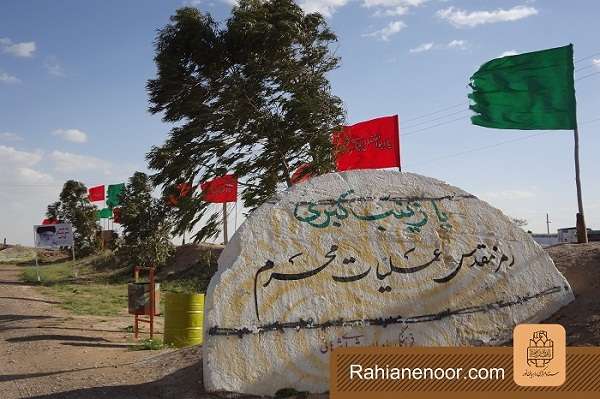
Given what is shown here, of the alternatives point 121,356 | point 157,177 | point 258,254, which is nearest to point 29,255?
point 157,177

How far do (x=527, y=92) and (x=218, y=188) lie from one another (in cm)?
770

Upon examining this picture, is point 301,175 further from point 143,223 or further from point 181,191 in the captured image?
point 143,223

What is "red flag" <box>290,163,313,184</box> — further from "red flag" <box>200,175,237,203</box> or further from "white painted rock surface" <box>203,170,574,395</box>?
"white painted rock surface" <box>203,170,574,395</box>

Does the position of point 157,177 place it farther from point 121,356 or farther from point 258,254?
point 258,254

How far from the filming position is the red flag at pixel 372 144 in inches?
615

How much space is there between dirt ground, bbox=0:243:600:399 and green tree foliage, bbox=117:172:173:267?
23.0 ft

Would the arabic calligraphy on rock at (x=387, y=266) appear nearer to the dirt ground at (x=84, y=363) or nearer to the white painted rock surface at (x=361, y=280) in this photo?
the white painted rock surface at (x=361, y=280)

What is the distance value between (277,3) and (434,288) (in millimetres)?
10103

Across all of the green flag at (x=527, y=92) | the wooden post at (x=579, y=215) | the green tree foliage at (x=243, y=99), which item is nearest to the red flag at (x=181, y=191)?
the green tree foliage at (x=243, y=99)

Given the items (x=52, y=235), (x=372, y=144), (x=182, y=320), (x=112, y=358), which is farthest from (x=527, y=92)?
(x=52, y=235)

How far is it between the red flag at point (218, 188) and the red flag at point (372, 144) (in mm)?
2936

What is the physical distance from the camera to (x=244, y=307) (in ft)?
23.3

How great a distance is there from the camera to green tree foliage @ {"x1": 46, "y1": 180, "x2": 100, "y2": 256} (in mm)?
40062

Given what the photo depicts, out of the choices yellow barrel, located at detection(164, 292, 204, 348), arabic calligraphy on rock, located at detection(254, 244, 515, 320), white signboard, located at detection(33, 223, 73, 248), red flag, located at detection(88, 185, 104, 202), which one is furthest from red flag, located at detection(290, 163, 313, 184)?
red flag, located at detection(88, 185, 104, 202)
